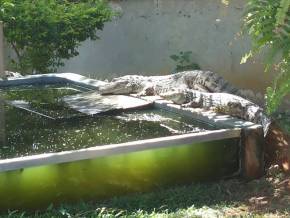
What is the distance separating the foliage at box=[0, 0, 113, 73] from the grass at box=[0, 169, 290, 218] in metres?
4.88

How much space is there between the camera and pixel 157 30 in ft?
33.4

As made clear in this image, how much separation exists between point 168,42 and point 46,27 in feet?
6.72

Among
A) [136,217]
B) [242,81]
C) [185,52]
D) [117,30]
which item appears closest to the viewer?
[136,217]

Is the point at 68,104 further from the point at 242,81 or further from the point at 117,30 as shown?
the point at 117,30

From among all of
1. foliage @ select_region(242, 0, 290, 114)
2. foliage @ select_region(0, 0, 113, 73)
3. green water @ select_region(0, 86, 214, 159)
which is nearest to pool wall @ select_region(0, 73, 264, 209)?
green water @ select_region(0, 86, 214, 159)

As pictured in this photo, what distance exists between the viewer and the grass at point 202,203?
172 inches

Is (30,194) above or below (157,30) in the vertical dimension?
below

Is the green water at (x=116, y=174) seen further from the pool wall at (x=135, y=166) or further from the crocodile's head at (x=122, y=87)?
the crocodile's head at (x=122, y=87)

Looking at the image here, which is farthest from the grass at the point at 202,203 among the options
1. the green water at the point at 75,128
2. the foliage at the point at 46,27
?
the foliage at the point at 46,27

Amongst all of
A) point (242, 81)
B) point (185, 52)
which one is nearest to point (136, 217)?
point (242, 81)

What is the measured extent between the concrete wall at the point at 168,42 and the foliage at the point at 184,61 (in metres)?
0.11

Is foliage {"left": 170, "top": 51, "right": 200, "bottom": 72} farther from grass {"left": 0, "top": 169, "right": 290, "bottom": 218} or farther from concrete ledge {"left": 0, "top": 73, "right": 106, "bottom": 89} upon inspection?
grass {"left": 0, "top": 169, "right": 290, "bottom": 218}

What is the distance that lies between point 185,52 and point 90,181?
4999 mm

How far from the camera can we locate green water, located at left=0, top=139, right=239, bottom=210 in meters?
4.45
